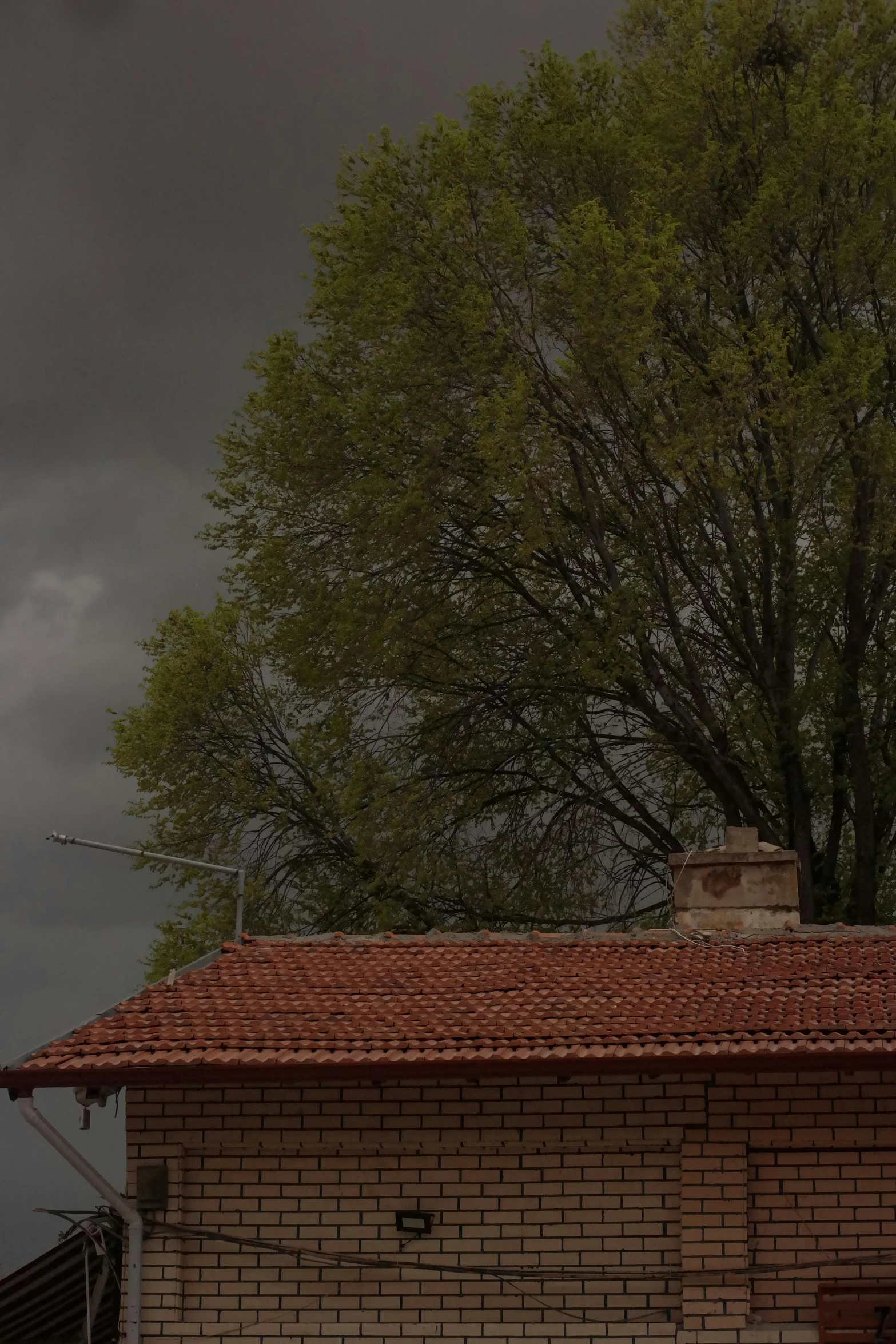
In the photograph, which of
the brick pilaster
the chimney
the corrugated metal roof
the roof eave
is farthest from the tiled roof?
the corrugated metal roof

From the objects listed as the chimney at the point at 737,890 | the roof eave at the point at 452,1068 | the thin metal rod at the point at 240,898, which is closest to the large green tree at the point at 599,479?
the thin metal rod at the point at 240,898

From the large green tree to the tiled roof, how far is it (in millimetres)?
7133

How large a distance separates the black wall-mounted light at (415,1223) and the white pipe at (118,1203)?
1841 millimetres

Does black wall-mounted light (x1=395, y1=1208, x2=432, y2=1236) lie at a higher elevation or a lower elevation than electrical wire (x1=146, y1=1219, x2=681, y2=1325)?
higher

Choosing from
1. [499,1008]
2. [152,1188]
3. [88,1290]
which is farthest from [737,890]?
[88,1290]

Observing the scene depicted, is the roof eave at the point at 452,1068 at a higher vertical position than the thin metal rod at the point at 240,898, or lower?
lower

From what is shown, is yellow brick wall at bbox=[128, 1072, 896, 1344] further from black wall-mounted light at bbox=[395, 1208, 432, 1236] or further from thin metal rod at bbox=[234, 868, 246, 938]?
thin metal rod at bbox=[234, 868, 246, 938]

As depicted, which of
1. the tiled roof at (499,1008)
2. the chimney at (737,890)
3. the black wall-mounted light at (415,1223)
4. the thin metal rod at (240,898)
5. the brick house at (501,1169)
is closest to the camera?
the tiled roof at (499,1008)

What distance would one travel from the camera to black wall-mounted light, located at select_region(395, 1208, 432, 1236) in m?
11.1

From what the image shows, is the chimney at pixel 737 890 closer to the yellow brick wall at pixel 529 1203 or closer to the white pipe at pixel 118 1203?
the yellow brick wall at pixel 529 1203

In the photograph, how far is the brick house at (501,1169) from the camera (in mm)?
10820

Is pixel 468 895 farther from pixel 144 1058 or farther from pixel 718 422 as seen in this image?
pixel 144 1058

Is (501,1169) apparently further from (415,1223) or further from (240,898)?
(240,898)

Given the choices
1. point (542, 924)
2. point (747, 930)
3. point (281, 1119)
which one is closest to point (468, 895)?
point (542, 924)
